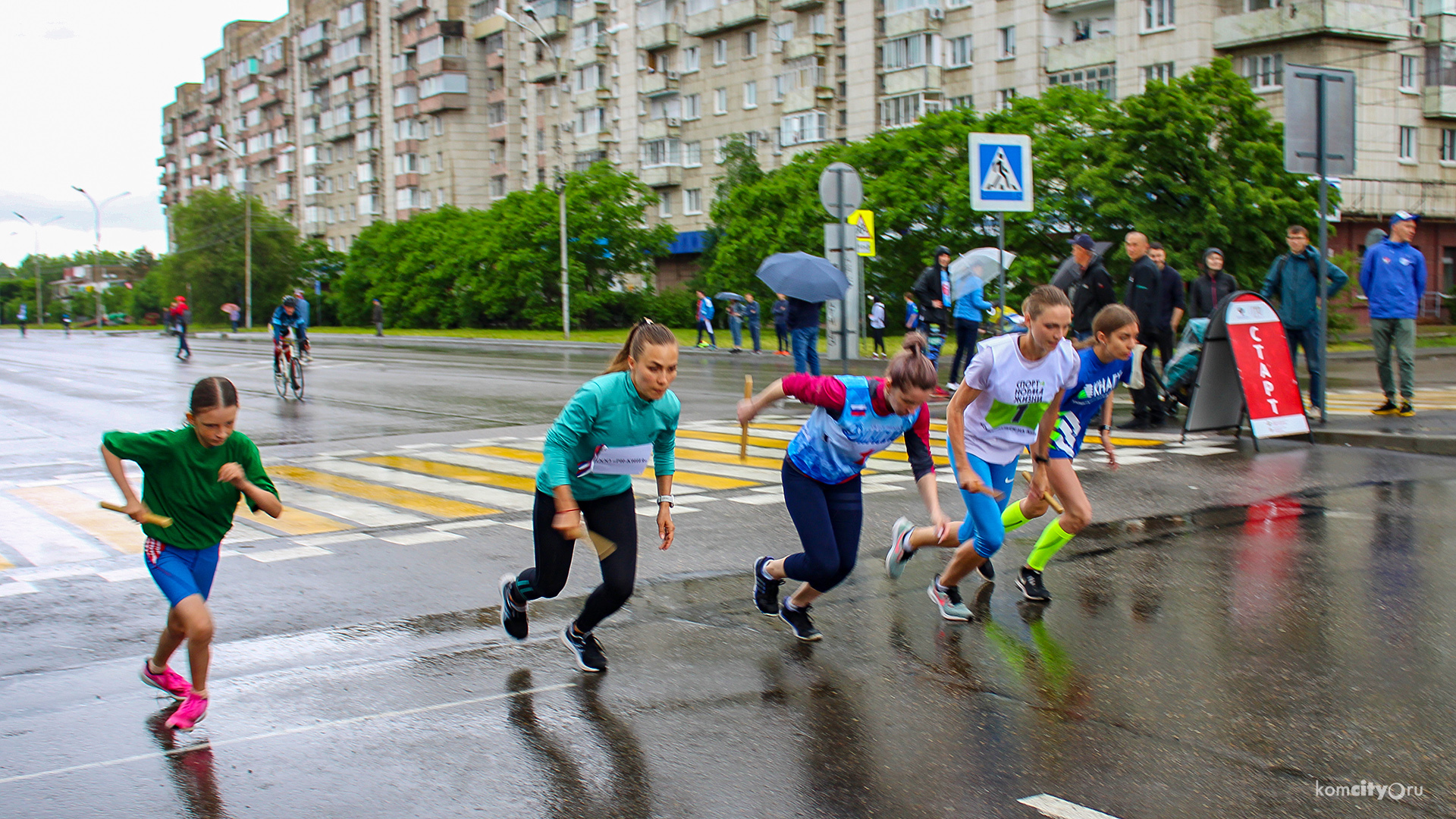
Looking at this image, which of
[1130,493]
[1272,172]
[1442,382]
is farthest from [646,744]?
[1272,172]

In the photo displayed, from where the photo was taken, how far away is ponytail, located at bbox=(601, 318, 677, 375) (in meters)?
4.79

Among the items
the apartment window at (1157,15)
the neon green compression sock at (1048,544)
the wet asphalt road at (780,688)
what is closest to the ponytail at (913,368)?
the wet asphalt road at (780,688)

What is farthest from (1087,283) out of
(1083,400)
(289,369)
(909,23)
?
(909,23)

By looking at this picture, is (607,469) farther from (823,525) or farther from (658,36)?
(658,36)

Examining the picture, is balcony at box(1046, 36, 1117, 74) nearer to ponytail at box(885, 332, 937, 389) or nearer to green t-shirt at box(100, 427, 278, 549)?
ponytail at box(885, 332, 937, 389)

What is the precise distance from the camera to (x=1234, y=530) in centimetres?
783

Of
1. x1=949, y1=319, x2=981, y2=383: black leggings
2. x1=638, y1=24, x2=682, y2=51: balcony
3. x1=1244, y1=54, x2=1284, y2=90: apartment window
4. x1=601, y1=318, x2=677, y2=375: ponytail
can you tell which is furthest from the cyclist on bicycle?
x1=638, y1=24, x2=682, y2=51: balcony

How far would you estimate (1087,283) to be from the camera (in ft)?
43.2

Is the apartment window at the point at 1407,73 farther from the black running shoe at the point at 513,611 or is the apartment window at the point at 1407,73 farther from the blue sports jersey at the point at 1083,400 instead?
the black running shoe at the point at 513,611

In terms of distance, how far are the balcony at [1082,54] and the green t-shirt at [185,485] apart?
4583cm

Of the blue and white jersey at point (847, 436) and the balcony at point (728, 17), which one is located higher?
the balcony at point (728, 17)

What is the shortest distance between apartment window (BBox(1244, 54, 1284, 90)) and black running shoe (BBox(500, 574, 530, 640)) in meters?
44.0

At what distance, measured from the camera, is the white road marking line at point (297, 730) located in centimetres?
405

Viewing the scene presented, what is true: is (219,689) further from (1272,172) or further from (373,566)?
(1272,172)
